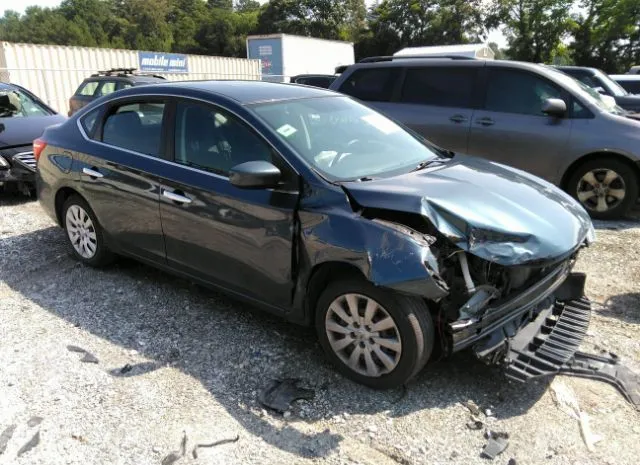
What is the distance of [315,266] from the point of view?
3176mm

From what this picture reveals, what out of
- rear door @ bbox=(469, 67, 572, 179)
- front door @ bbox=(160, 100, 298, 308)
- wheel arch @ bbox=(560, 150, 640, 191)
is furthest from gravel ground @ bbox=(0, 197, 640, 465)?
rear door @ bbox=(469, 67, 572, 179)

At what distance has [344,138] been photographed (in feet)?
12.5

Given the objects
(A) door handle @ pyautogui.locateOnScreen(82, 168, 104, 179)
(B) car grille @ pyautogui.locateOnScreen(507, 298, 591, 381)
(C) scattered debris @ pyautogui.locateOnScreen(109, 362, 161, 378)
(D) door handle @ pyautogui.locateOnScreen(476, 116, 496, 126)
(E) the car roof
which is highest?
(E) the car roof

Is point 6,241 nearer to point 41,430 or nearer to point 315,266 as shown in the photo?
point 41,430

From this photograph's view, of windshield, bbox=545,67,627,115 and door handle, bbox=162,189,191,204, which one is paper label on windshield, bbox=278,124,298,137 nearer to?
door handle, bbox=162,189,191,204

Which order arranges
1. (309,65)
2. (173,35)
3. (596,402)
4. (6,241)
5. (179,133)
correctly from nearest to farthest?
1. (596,402)
2. (179,133)
3. (6,241)
4. (309,65)
5. (173,35)

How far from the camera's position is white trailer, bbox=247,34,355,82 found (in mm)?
28109

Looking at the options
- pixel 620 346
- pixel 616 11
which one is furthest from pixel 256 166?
pixel 616 11

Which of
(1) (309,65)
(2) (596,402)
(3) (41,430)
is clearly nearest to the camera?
(3) (41,430)

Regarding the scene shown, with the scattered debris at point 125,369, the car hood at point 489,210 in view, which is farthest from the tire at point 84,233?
the car hood at point 489,210

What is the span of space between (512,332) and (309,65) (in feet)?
94.5

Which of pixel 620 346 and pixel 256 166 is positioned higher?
pixel 256 166

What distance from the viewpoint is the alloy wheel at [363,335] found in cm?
300

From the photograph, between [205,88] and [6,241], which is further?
[6,241]
